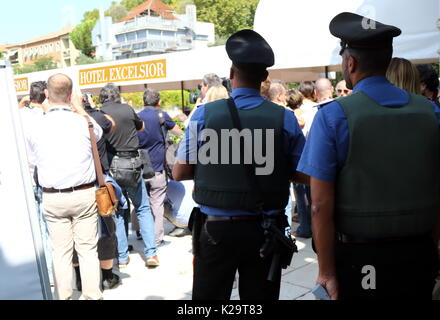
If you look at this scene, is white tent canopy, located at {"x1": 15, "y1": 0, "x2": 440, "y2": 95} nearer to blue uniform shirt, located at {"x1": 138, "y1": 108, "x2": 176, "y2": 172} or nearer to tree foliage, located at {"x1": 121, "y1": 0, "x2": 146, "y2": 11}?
blue uniform shirt, located at {"x1": 138, "y1": 108, "x2": 176, "y2": 172}

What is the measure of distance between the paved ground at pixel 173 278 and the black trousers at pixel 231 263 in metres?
1.59

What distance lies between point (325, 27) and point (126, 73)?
6.16 m

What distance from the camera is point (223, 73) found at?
8766mm

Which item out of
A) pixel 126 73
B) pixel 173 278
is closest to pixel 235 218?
pixel 173 278

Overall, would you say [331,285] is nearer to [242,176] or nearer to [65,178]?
[242,176]

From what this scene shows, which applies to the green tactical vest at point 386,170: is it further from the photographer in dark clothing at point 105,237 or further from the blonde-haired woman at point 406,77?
the photographer in dark clothing at point 105,237

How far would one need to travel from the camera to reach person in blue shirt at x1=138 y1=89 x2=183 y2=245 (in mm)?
5219

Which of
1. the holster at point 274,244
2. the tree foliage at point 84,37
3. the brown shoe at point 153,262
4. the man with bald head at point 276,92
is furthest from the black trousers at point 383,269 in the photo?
the tree foliage at point 84,37

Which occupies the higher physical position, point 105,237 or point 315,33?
point 315,33

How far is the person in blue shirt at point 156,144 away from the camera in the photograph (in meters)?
Answer: 5.22

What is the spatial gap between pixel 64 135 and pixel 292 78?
8.00 metres

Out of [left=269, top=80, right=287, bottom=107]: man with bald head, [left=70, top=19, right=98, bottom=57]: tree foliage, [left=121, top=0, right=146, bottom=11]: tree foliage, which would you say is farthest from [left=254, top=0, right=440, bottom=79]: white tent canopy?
[left=121, top=0, right=146, bottom=11]: tree foliage

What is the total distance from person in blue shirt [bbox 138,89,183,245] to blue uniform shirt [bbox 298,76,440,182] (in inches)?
139

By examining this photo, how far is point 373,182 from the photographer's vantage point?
5.90 feet
